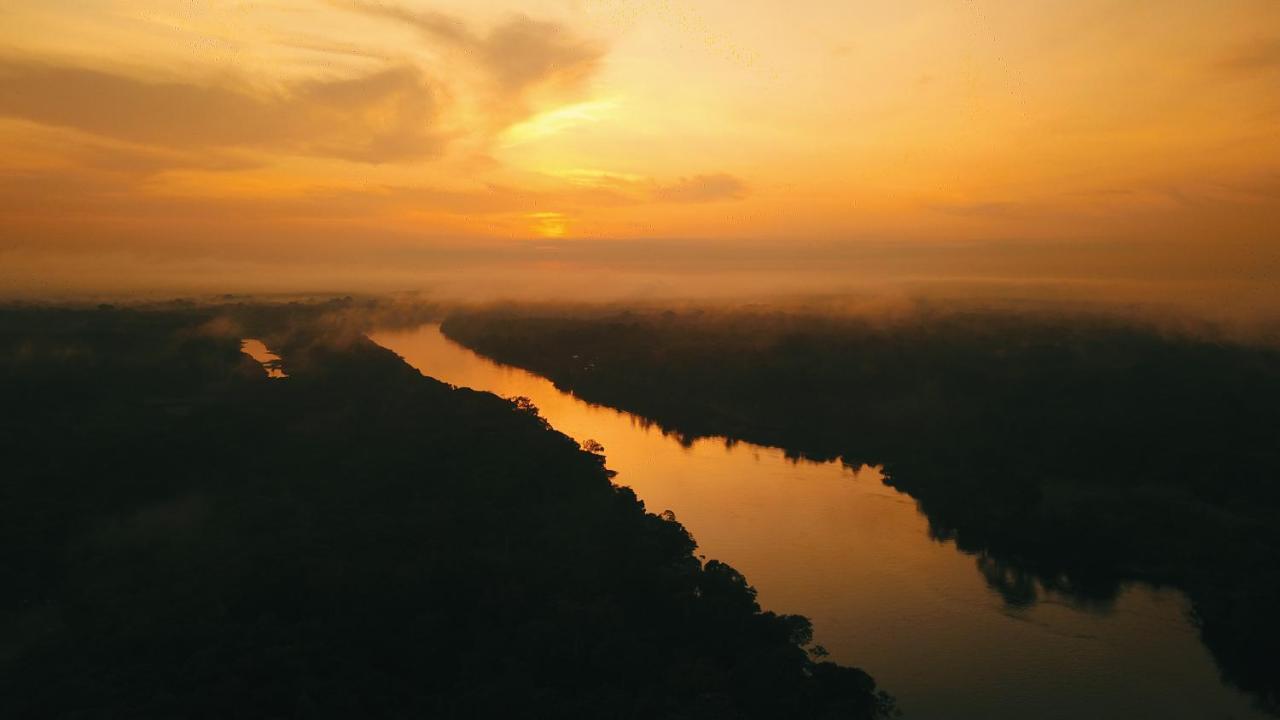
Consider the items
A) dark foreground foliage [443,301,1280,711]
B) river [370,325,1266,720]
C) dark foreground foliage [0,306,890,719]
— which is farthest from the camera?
dark foreground foliage [443,301,1280,711]

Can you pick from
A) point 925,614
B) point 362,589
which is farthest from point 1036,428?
point 362,589

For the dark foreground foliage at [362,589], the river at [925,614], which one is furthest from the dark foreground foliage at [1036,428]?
the dark foreground foliage at [362,589]

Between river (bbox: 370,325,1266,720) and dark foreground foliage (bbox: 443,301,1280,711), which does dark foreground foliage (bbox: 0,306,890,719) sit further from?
dark foreground foliage (bbox: 443,301,1280,711)

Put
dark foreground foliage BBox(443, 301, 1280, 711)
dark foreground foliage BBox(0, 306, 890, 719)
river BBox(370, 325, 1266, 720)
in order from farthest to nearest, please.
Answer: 1. dark foreground foliage BBox(443, 301, 1280, 711)
2. river BBox(370, 325, 1266, 720)
3. dark foreground foliage BBox(0, 306, 890, 719)

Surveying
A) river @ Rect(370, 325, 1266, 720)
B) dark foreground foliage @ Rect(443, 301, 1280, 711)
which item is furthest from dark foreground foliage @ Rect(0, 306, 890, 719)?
dark foreground foliage @ Rect(443, 301, 1280, 711)

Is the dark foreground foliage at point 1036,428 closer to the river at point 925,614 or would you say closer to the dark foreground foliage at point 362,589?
the river at point 925,614

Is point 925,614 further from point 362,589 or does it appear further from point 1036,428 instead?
point 1036,428

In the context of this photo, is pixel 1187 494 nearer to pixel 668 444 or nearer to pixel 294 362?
pixel 668 444
